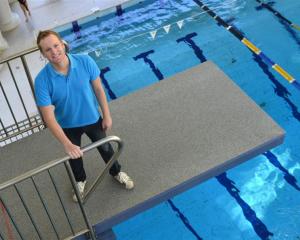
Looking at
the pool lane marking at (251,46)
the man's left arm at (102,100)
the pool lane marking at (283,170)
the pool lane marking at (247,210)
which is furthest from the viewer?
the pool lane marking at (251,46)

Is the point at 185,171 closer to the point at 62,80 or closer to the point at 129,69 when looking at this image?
the point at 62,80

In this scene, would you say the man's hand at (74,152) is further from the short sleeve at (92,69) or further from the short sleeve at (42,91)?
the short sleeve at (92,69)

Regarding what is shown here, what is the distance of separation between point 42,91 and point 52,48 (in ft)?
1.03

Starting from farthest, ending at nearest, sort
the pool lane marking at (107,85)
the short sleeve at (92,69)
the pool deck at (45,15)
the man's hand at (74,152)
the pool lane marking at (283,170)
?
the pool deck at (45,15) → the pool lane marking at (107,85) → the pool lane marking at (283,170) → the short sleeve at (92,69) → the man's hand at (74,152)

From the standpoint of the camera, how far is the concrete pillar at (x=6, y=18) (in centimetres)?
710

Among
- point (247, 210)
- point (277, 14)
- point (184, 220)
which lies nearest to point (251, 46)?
point (277, 14)

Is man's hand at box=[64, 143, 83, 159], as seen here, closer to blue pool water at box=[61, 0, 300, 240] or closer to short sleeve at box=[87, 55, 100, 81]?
short sleeve at box=[87, 55, 100, 81]

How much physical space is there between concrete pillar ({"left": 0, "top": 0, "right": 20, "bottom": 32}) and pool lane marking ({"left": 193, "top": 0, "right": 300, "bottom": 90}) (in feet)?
11.2

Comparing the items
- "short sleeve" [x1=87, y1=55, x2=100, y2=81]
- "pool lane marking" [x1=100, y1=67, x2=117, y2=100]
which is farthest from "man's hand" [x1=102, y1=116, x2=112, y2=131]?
"pool lane marking" [x1=100, y1=67, x2=117, y2=100]

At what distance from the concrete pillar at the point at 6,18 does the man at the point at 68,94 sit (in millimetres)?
4902

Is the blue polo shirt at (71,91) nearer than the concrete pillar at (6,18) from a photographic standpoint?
Yes

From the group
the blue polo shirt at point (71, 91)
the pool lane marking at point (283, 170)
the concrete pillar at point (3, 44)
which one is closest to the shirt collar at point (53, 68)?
the blue polo shirt at point (71, 91)

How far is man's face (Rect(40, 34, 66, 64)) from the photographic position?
2.47m

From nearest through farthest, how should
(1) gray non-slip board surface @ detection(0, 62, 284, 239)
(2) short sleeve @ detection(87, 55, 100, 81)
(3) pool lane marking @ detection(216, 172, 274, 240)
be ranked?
(2) short sleeve @ detection(87, 55, 100, 81) < (1) gray non-slip board surface @ detection(0, 62, 284, 239) < (3) pool lane marking @ detection(216, 172, 274, 240)
